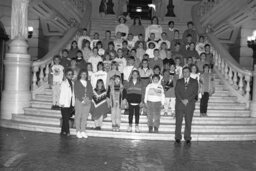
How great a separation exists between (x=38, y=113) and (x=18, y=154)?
13.6 ft

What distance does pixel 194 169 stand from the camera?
6668mm

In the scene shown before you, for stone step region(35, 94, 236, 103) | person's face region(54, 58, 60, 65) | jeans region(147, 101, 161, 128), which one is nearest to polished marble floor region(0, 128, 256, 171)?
jeans region(147, 101, 161, 128)

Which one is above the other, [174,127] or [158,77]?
[158,77]

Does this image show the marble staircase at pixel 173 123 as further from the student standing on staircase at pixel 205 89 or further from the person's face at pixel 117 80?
the person's face at pixel 117 80

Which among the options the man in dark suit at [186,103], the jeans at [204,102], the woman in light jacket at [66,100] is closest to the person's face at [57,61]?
the woman in light jacket at [66,100]

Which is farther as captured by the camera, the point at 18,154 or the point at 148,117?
the point at 148,117

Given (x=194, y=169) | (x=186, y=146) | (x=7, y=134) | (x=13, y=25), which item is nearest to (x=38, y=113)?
(x=7, y=134)

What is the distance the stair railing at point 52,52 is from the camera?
481 inches

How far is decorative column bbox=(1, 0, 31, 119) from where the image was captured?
1148cm

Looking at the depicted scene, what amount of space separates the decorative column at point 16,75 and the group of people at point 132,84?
0.98 meters

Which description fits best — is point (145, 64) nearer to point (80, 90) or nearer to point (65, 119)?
point (80, 90)

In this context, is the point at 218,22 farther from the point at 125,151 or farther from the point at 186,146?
the point at 125,151

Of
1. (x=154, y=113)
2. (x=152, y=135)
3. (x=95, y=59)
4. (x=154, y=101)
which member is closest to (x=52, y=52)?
(x=95, y=59)

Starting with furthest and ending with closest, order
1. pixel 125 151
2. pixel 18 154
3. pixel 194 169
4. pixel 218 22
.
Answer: pixel 218 22 → pixel 125 151 → pixel 18 154 → pixel 194 169
